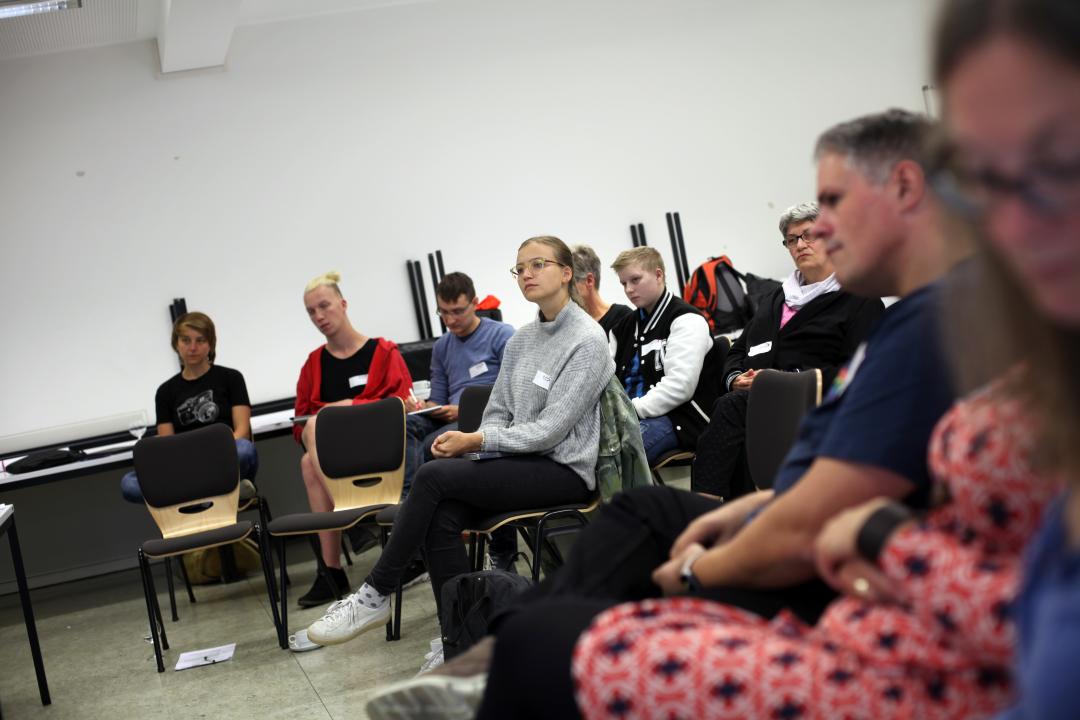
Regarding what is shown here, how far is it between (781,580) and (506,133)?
20.2 feet

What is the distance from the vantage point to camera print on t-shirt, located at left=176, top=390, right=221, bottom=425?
16.8 ft

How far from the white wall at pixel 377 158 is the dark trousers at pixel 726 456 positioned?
3.82m

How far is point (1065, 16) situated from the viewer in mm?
704

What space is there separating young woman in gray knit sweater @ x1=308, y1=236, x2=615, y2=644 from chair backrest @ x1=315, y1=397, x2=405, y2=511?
34.3 inches

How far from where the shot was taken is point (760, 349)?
3.91 metres

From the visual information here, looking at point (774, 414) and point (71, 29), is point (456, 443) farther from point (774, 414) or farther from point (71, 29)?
point (71, 29)

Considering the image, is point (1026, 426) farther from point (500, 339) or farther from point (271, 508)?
point (271, 508)

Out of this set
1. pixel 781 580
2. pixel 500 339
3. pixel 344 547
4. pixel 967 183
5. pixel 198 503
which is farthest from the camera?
pixel 344 547

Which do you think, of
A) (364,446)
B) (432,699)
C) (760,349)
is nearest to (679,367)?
(760,349)

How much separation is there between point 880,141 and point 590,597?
75cm

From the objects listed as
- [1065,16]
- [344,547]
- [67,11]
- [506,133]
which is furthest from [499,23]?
[1065,16]

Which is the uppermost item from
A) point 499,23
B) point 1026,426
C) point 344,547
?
point 499,23

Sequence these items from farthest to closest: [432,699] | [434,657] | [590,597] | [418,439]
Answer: [418,439], [434,657], [590,597], [432,699]

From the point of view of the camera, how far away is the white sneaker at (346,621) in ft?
10.8
